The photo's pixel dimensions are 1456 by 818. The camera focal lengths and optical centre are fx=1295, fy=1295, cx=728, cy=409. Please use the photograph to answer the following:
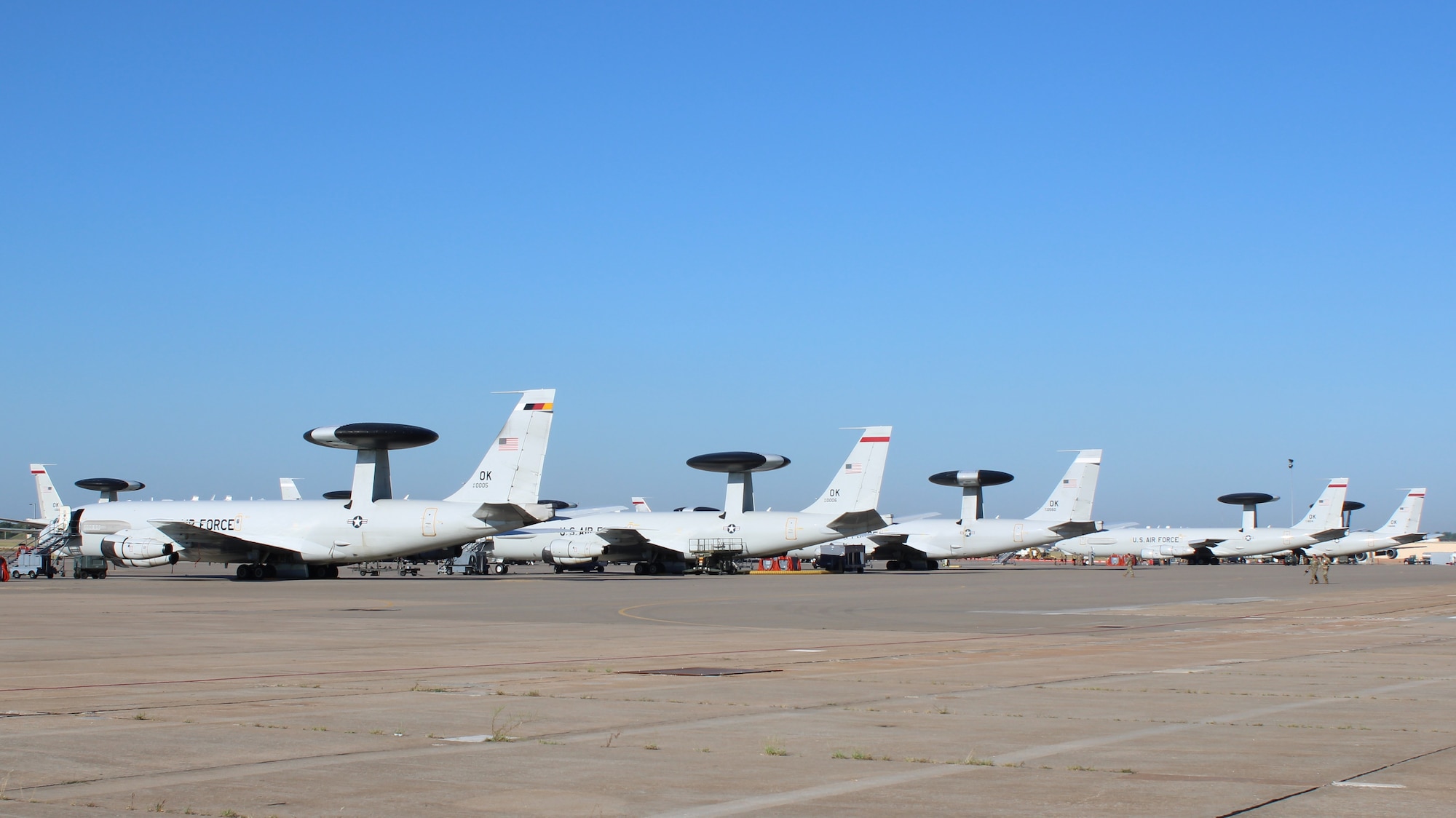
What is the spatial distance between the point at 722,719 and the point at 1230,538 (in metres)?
115

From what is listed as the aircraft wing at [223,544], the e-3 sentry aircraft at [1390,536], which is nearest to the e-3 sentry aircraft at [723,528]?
the aircraft wing at [223,544]

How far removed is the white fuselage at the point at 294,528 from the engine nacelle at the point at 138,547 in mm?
49

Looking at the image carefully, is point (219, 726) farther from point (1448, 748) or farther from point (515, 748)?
point (1448, 748)

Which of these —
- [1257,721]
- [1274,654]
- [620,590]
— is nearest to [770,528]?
[620,590]

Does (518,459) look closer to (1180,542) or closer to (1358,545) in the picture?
(1180,542)

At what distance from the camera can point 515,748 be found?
30.2 feet

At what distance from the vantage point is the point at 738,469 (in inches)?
2813

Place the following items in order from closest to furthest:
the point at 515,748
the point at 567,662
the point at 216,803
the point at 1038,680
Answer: the point at 216,803 < the point at 515,748 < the point at 1038,680 < the point at 567,662

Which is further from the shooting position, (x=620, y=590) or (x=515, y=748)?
(x=620, y=590)

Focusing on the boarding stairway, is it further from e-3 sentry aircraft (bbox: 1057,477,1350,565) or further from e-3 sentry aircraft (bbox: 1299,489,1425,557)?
e-3 sentry aircraft (bbox: 1299,489,1425,557)

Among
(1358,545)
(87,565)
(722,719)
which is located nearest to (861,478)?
(87,565)

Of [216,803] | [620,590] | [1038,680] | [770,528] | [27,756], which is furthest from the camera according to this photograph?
[770,528]

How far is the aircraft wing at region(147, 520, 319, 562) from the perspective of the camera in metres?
59.6

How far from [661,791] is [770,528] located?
196 ft
